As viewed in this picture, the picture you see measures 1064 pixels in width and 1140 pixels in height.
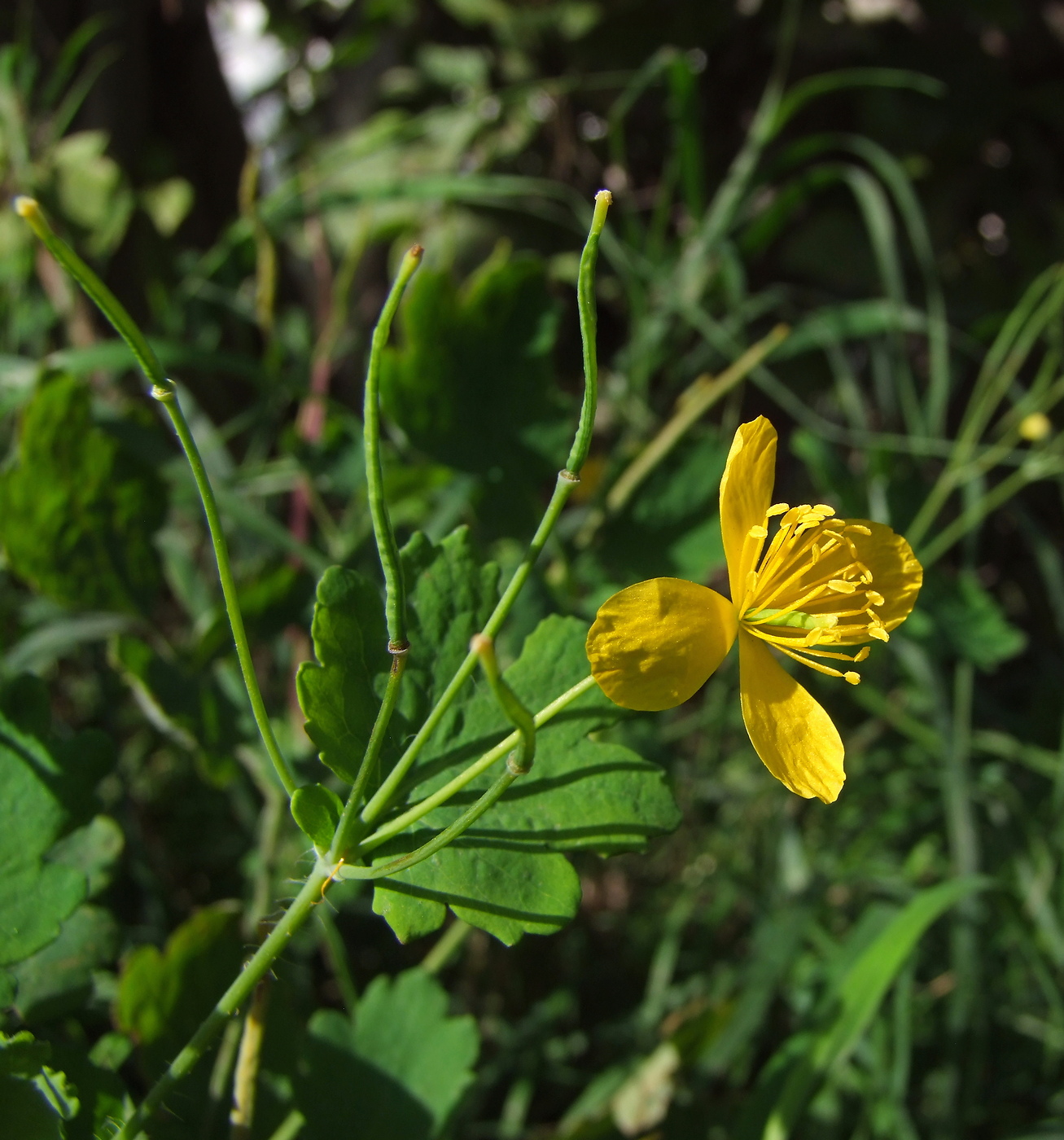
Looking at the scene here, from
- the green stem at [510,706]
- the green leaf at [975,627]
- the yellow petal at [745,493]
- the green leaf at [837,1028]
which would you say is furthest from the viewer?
the green leaf at [975,627]

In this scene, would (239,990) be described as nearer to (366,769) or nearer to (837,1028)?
(366,769)

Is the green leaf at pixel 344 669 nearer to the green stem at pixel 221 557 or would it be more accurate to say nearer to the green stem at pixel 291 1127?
the green stem at pixel 221 557

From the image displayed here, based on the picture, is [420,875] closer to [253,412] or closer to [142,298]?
[253,412]

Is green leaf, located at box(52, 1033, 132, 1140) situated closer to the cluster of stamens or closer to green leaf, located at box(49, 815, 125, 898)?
green leaf, located at box(49, 815, 125, 898)

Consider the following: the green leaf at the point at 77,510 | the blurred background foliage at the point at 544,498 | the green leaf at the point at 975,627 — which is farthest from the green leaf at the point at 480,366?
the green leaf at the point at 975,627

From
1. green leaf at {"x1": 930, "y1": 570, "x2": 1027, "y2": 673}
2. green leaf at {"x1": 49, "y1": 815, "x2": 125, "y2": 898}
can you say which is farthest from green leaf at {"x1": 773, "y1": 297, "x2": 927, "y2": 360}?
green leaf at {"x1": 49, "y1": 815, "x2": 125, "y2": 898}

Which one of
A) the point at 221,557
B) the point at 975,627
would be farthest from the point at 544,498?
the point at 221,557

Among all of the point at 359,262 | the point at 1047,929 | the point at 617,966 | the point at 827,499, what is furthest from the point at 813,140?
the point at 617,966
